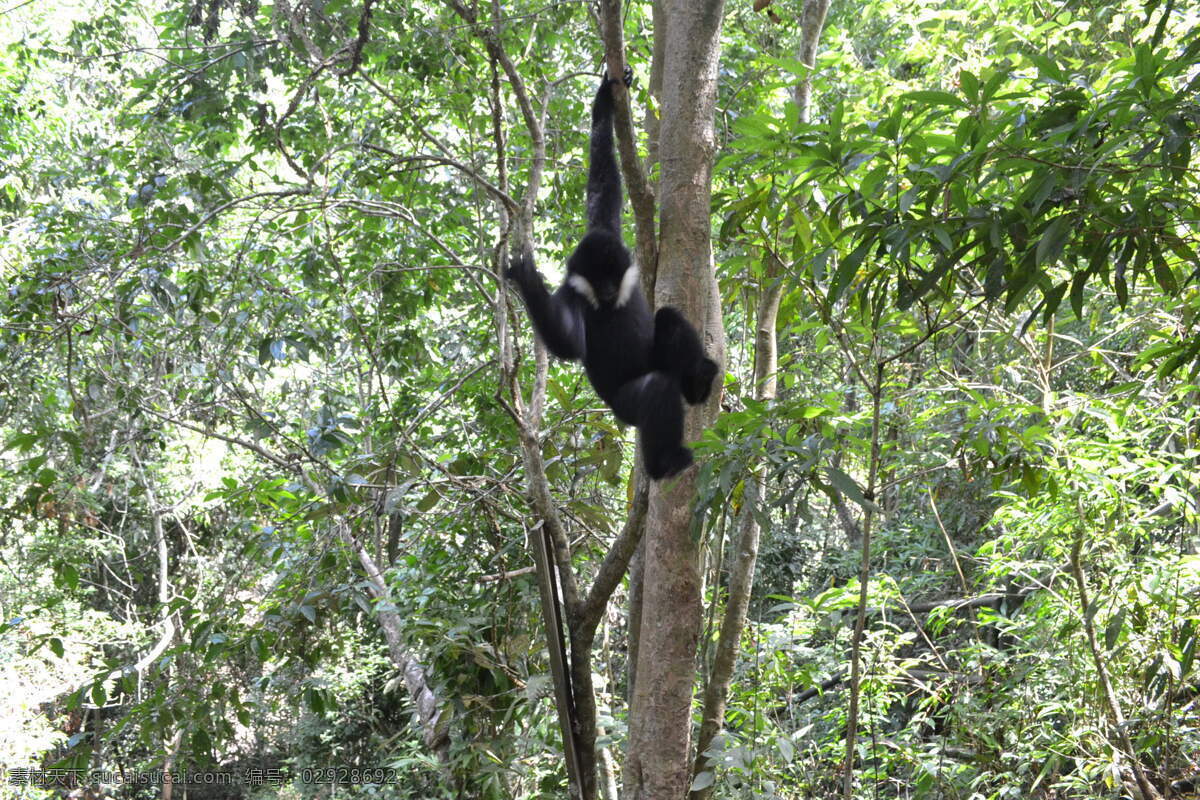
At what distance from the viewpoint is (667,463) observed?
293cm

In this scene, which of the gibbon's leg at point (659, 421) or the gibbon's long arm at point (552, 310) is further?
the gibbon's long arm at point (552, 310)

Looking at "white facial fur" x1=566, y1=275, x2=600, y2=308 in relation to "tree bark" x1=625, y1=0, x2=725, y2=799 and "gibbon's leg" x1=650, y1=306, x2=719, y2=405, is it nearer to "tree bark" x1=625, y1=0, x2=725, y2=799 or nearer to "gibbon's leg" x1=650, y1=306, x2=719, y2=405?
"gibbon's leg" x1=650, y1=306, x2=719, y2=405

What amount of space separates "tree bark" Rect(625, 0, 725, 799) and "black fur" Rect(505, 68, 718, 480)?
0.41 metres

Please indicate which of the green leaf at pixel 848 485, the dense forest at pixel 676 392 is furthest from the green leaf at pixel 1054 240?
A: the green leaf at pixel 848 485

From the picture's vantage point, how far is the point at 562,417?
3967 mm

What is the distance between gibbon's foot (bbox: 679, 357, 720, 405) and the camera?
9.06 feet

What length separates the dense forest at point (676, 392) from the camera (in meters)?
2.20

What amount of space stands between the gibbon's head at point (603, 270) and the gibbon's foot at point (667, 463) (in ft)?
2.12

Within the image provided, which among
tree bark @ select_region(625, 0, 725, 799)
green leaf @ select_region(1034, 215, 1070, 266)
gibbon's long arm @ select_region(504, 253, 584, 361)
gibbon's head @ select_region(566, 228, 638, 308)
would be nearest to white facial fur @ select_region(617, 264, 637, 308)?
gibbon's head @ select_region(566, 228, 638, 308)

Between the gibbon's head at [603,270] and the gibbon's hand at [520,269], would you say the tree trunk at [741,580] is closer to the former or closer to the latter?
the gibbon's head at [603,270]

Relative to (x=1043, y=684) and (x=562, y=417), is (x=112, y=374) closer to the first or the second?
(x=562, y=417)

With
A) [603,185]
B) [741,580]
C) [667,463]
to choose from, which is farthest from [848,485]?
[603,185]

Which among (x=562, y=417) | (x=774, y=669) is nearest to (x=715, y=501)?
(x=562, y=417)

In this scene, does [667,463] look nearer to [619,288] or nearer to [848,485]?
[619,288]
